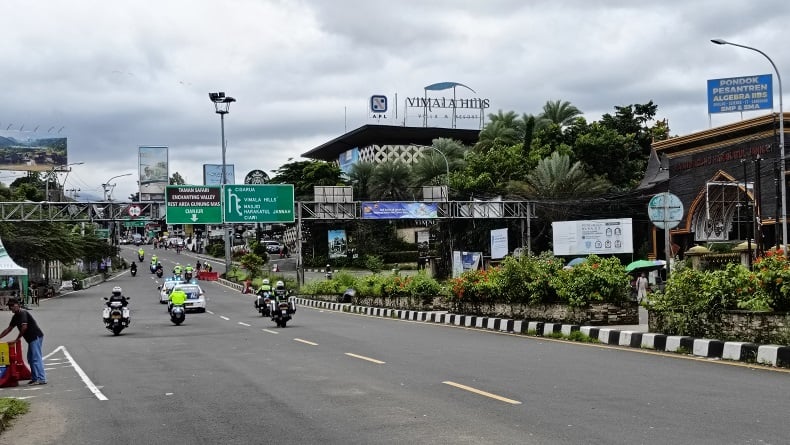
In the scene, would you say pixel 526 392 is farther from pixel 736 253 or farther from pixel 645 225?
pixel 645 225

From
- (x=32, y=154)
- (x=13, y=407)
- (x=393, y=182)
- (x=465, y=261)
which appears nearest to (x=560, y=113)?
(x=393, y=182)

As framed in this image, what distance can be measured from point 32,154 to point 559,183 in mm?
52667

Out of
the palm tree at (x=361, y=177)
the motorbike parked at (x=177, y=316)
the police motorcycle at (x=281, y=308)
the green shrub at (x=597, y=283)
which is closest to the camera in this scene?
the green shrub at (x=597, y=283)

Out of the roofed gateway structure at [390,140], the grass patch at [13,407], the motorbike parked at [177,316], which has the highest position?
the roofed gateway structure at [390,140]

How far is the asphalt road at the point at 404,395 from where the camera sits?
7.77 metres

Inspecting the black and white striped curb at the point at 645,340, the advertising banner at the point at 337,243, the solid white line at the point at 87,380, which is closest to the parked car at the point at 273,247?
the advertising banner at the point at 337,243

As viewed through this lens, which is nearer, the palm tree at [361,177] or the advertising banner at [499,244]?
the advertising banner at [499,244]

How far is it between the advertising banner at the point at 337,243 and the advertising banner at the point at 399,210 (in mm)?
30505

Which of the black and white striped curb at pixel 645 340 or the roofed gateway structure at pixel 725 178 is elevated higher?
the roofed gateway structure at pixel 725 178

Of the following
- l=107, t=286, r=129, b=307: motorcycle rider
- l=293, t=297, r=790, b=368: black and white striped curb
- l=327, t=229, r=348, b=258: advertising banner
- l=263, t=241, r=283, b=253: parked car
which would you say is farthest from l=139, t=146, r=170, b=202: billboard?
l=263, t=241, r=283, b=253: parked car

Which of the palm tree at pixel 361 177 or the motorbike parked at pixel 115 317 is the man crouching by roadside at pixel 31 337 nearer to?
the motorbike parked at pixel 115 317

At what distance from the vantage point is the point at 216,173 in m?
67.3

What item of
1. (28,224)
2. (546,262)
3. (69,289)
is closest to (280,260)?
(69,289)

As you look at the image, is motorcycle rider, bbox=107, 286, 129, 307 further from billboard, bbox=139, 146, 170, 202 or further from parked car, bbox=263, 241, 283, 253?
parked car, bbox=263, 241, 283, 253
